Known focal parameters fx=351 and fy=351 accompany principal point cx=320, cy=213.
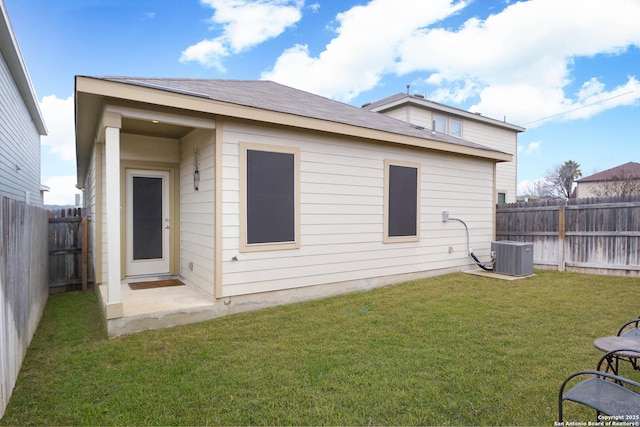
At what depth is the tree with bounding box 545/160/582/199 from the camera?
3109cm

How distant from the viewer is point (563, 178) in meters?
32.1

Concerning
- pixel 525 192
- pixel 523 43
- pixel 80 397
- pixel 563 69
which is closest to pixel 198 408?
pixel 80 397

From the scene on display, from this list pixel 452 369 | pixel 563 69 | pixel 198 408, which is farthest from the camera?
pixel 563 69

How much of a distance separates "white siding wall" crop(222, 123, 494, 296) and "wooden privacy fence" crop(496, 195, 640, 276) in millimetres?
1579

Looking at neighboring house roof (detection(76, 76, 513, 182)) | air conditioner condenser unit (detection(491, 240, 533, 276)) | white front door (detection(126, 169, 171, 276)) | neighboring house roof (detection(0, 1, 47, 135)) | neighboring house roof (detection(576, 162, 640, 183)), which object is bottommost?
air conditioner condenser unit (detection(491, 240, 533, 276))

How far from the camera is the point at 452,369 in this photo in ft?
9.62

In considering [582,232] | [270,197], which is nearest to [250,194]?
[270,197]

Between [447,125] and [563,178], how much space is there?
24.5m

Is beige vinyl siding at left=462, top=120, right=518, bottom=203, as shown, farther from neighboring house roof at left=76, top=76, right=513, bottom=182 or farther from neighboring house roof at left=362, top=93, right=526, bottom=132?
neighboring house roof at left=76, top=76, right=513, bottom=182

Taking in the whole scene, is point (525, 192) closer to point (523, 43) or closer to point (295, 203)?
point (523, 43)

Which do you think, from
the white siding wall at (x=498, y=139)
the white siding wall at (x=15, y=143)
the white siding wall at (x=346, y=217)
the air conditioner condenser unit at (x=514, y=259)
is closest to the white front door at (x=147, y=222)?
the white siding wall at (x=346, y=217)

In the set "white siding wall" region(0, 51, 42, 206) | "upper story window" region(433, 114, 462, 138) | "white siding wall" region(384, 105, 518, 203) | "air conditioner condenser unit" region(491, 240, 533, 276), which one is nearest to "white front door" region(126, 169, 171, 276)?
"white siding wall" region(0, 51, 42, 206)

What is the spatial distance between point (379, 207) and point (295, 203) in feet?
5.75

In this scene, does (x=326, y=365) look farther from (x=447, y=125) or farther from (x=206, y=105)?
(x=447, y=125)
